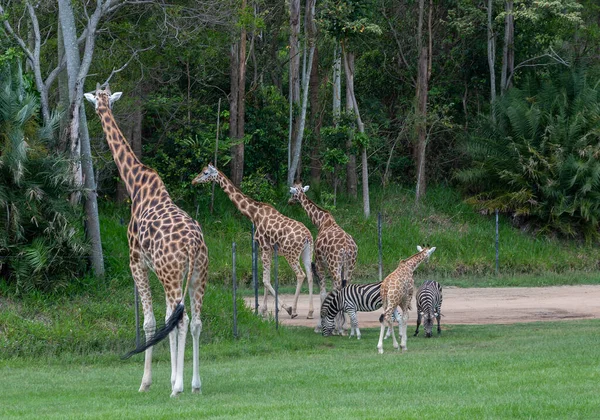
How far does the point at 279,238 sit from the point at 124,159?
280 inches

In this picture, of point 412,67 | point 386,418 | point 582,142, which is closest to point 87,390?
point 386,418

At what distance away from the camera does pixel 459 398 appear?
11.2 m

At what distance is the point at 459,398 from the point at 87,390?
4918 mm


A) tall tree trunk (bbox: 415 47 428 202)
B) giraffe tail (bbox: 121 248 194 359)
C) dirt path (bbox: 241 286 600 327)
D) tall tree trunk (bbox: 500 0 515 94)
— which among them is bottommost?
dirt path (bbox: 241 286 600 327)

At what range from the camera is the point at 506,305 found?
888 inches

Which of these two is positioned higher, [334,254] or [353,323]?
[334,254]

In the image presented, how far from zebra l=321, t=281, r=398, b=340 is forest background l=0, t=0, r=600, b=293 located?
4.86 meters

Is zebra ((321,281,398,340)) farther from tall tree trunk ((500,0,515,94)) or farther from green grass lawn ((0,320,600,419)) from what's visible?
tall tree trunk ((500,0,515,94))

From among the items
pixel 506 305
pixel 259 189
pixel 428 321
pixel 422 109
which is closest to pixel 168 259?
pixel 428 321

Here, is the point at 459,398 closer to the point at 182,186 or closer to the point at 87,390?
the point at 87,390

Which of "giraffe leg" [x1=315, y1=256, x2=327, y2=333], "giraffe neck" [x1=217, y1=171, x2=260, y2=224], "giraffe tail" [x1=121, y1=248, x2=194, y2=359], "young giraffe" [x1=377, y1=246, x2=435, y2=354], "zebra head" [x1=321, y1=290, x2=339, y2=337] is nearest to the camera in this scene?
"giraffe tail" [x1=121, y1=248, x2=194, y2=359]

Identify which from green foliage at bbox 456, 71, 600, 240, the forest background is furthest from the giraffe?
green foliage at bbox 456, 71, 600, 240

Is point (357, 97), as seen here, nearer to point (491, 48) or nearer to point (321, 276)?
point (491, 48)

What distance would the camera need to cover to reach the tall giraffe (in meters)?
20.6
